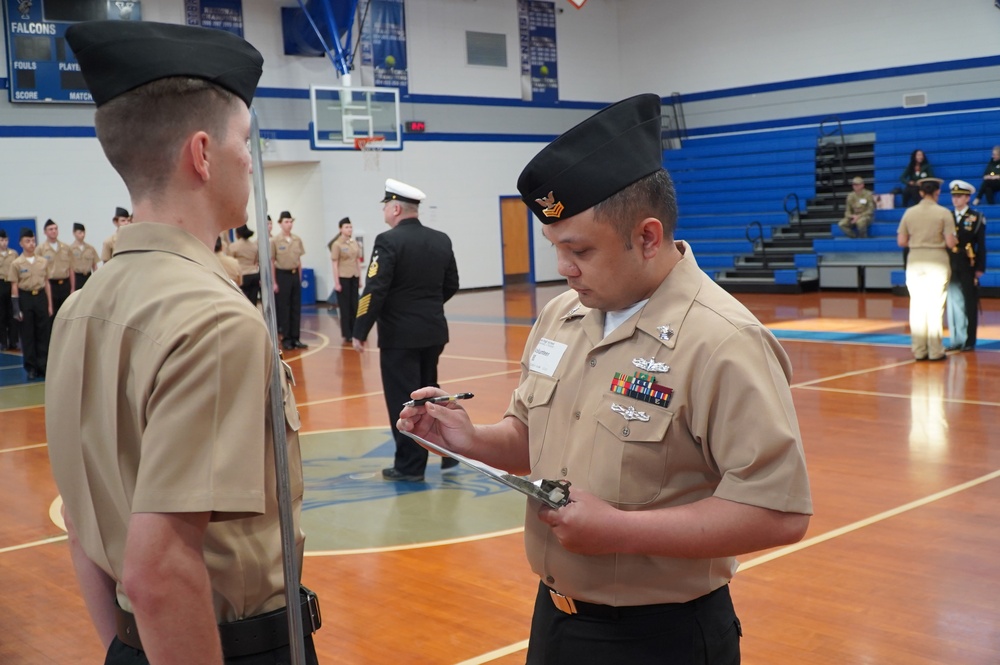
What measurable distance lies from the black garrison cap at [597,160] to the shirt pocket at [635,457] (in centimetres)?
40

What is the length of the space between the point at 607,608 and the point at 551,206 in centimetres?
79

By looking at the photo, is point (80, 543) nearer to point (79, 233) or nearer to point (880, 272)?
point (79, 233)

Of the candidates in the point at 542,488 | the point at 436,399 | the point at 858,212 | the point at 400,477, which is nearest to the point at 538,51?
the point at 858,212

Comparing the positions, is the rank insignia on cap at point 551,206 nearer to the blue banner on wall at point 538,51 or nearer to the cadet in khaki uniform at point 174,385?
the cadet in khaki uniform at point 174,385

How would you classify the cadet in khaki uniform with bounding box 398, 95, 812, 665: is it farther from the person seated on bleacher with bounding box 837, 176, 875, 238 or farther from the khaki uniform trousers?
the person seated on bleacher with bounding box 837, 176, 875, 238

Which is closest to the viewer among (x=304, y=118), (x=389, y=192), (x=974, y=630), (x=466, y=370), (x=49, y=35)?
(x=974, y=630)

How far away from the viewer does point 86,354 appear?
5.03 feet

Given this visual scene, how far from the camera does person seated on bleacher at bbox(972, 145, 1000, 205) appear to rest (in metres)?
18.8

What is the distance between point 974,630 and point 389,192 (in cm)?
439

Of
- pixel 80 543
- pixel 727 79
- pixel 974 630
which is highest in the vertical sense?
pixel 727 79

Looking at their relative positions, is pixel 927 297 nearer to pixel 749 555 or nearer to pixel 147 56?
pixel 749 555

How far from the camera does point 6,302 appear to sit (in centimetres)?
1587

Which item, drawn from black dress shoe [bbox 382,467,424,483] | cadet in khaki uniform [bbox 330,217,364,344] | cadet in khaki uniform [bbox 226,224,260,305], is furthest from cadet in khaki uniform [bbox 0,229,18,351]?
black dress shoe [bbox 382,467,424,483]

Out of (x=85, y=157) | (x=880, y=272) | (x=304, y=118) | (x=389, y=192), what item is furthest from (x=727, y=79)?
(x=389, y=192)
